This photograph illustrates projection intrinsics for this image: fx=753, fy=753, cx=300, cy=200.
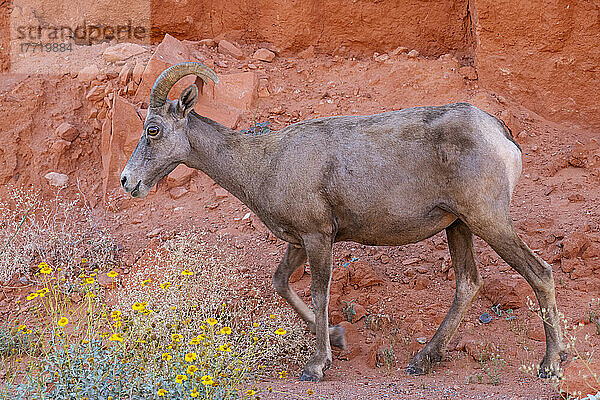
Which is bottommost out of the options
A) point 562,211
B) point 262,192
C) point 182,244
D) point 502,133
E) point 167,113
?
point 182,244

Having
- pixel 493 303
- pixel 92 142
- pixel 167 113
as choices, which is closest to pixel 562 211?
pixel 493 303

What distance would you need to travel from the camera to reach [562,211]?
8.27 meters

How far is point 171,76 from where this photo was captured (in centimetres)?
647

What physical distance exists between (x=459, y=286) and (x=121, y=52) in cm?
612

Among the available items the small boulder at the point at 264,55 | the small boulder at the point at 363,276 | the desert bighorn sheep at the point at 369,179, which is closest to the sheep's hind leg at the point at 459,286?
the desert bighorn sheep at the point at 369,179

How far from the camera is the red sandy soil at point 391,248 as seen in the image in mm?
6715

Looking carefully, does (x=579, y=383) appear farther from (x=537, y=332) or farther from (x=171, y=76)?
(x=171, y=76)

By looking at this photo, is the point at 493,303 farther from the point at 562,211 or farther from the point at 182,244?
the point at 182,244

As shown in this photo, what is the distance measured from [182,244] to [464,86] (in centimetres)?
445

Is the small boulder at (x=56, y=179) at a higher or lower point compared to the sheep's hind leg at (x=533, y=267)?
lower

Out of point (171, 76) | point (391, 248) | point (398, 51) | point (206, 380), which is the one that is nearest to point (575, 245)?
point (391, 248)

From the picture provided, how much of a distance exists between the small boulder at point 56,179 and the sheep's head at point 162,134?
3.63 meters

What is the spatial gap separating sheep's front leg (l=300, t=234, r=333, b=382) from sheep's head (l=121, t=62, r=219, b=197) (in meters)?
1.42

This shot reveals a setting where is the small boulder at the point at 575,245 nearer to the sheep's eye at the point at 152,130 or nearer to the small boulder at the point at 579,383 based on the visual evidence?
the small boulder at the point at 579,383
